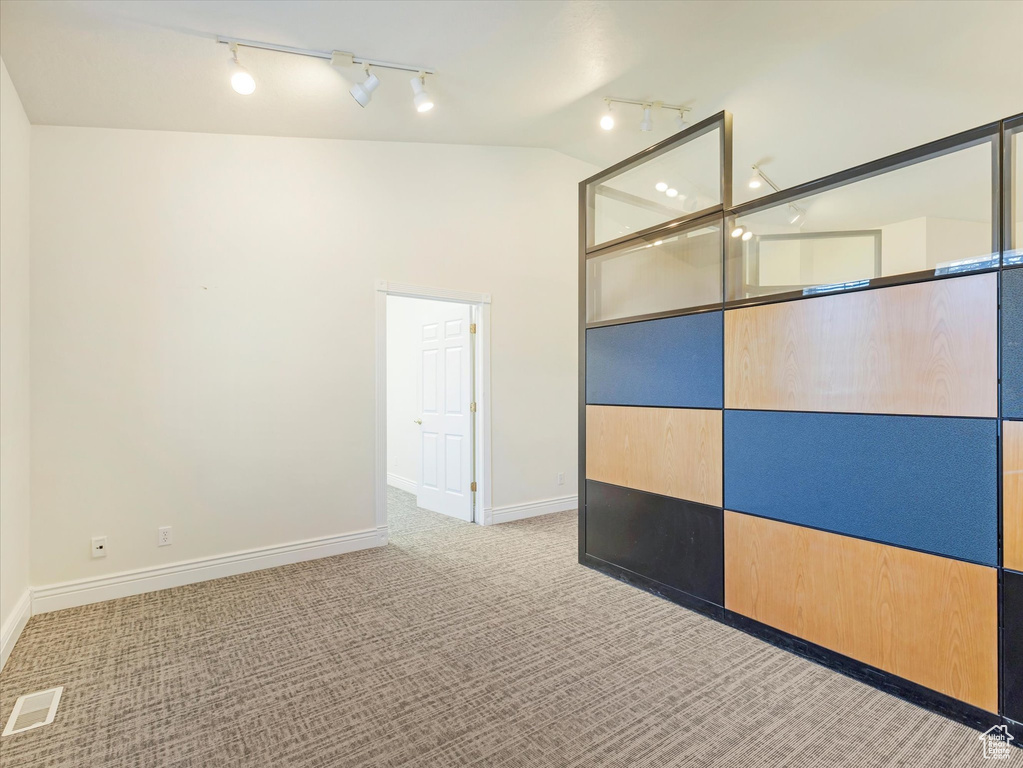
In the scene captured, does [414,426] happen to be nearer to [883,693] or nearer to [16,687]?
[16,687]

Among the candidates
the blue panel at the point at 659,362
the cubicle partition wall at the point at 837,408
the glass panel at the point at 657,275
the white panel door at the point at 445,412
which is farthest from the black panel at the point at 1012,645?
the white panel door at the point at 445,412

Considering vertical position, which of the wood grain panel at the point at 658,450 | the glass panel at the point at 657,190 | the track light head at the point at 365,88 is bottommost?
the wood grain panel at the point at 658,450

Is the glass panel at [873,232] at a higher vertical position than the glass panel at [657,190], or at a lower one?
lower

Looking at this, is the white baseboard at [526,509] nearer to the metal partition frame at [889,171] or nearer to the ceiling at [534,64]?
the metal partition frame at [889,171]

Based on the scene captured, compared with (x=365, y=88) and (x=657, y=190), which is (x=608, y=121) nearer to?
(x=657, y=190)

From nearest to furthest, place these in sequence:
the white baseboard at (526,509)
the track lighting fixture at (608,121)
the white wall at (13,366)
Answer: the white wall at (13,366) < the track lighting fixture at (608,121) < the white baseboard at (526,509)

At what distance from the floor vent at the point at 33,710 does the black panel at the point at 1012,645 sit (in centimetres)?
351

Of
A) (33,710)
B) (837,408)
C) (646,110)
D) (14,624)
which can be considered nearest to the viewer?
(33,710)

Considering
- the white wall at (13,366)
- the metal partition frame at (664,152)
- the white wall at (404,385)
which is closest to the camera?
the white wall at (13,366)

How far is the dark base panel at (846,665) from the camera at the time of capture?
1862 mm

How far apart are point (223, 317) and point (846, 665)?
3.98 metres

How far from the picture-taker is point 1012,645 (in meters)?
1.78

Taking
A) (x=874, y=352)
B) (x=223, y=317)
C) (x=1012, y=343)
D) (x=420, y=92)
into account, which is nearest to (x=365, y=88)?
(x=420, y=92)

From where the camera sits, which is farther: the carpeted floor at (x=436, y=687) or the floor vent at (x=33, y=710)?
the floor vent at (x=33, y=710)
